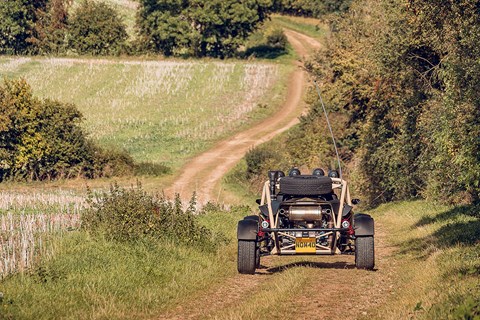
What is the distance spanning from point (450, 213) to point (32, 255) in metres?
14.7

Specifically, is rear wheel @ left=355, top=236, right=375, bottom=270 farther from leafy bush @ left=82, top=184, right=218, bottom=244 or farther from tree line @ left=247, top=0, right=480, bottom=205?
leafy bush @ left=82, top=184, right=218, bottom=244

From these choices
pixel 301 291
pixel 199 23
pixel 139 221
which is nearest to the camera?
pixel 301 291

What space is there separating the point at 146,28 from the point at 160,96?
20.8 metres

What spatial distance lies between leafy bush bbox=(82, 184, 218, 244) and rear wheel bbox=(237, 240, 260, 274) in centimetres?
294

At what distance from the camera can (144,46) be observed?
102 meters

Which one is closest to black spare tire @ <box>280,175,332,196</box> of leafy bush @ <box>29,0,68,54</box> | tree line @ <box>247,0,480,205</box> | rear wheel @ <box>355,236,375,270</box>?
rear wheel @ <box>355,236,375,270</box>

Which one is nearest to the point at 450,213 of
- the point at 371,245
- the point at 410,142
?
the point at 410,142

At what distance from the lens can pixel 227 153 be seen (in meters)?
59.6

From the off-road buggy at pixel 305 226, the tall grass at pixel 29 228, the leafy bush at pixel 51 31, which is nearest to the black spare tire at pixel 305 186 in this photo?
the off-road buggy at pixel 305 226

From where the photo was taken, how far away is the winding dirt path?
158ft

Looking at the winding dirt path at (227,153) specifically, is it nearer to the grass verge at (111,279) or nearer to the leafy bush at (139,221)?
the leafy bush at (139,221)

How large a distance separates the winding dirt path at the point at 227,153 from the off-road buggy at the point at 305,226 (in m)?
24.4

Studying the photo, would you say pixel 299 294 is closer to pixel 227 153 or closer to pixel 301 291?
pixel 301 291

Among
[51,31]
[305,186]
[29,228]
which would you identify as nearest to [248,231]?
[305,186]
